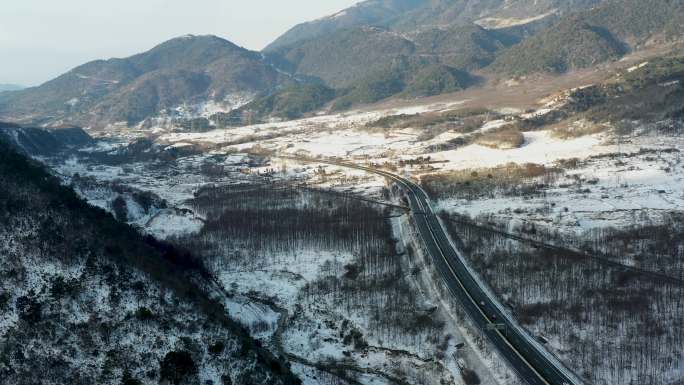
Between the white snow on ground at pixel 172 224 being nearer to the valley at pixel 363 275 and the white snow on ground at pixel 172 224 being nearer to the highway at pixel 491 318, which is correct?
the valley at pixel 363 275

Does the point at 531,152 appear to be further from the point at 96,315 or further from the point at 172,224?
the point at 96,315

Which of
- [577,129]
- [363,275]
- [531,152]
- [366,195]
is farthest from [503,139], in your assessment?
[363,275]

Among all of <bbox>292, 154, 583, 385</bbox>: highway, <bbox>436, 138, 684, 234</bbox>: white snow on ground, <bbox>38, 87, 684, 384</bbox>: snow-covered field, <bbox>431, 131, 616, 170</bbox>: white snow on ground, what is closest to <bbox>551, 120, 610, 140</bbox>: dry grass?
<bbox>38, 87, 684, 384</bbox>: snow-covered field

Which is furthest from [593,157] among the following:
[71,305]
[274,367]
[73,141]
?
[73,141]

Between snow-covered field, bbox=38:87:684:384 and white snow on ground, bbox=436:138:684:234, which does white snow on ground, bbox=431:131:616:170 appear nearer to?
snow-covered field, bbox=38:87:684:384

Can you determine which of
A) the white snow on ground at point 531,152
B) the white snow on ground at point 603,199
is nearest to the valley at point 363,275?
the white snow on ground at point 603,199

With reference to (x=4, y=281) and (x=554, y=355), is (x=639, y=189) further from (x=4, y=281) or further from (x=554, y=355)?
(x=4, y=281)
